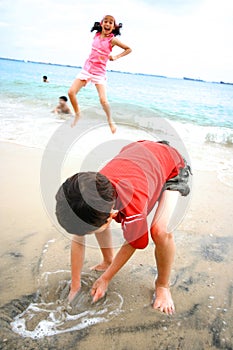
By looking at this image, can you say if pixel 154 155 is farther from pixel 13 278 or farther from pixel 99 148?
pixel 99 148

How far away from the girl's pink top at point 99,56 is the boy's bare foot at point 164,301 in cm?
343

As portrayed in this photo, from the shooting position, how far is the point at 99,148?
434 cm

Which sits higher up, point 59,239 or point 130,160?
point 130,160

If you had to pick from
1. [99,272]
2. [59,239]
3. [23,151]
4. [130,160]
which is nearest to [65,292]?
[99,272]

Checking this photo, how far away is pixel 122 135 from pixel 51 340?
4814mm

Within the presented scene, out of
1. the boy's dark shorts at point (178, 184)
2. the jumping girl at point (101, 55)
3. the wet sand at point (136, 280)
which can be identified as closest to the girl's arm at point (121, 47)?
the jumping girl at point (101, 55)

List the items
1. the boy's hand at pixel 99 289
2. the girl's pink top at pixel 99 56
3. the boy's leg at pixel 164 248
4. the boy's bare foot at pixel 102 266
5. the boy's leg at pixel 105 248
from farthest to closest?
the girl's pink top at pixel 99 56 < the boy's bare foot at pixel 102 266 < the boy's leg at pixel 105 248 < the boy's hand at pixel 99 289 < the boy's leg at pixel 164 248

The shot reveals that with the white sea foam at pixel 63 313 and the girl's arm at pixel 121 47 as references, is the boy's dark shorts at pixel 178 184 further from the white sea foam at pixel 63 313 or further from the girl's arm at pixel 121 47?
the girl's arm at pixel 121 47

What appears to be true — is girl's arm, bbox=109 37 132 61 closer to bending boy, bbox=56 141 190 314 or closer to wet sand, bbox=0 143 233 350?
wet sand, bbox=0 143 233 350

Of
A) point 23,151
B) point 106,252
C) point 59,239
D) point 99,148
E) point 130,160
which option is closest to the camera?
point 130,160

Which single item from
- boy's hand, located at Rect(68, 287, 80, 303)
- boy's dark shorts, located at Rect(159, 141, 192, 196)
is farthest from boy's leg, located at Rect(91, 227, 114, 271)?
boy's dark shorts, located at Rect(159, 141, 192, 196)

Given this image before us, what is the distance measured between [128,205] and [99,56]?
11.4ft

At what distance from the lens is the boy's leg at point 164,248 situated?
65.5 inches

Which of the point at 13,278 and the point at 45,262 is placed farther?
the point at 45,262
